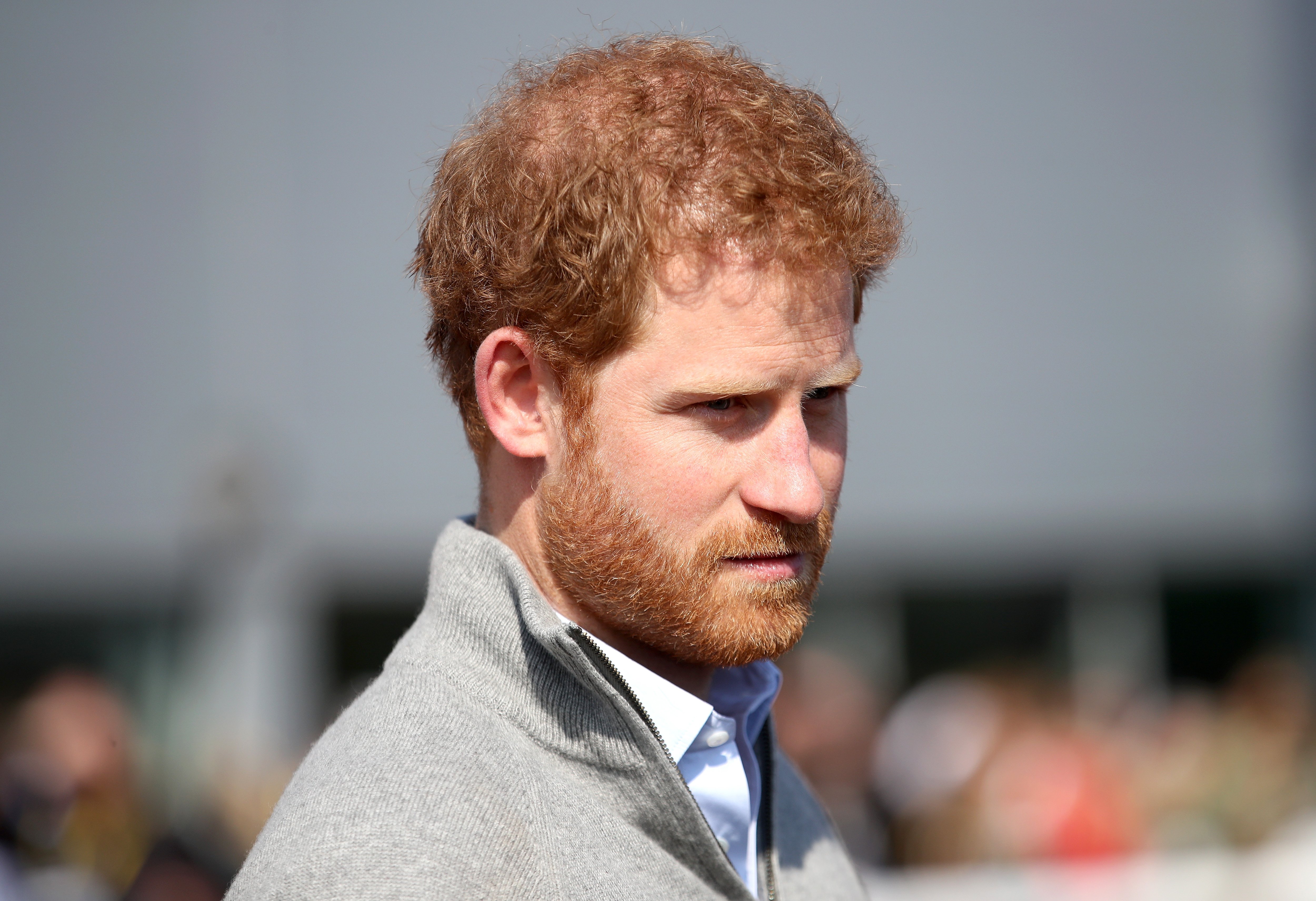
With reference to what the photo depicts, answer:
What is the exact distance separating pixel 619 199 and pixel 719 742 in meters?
0.78

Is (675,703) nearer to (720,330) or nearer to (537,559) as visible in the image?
(537,559)

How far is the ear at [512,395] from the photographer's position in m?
1.72

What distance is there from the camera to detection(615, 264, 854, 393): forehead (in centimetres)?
161

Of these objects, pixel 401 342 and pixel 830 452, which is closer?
pixel 830 452

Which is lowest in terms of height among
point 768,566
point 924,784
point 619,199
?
point 924,784

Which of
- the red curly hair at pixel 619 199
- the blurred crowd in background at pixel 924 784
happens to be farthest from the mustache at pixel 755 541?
the blurred crowd in background at pixel 924 784

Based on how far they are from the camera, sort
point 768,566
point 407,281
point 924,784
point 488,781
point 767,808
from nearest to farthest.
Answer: point 488,781, point 768,566, point 767,808, point 924,784, point 407,281

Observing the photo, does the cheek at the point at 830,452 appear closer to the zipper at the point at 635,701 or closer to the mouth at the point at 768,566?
the mouth at the point at 768,566

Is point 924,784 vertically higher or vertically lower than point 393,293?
lower

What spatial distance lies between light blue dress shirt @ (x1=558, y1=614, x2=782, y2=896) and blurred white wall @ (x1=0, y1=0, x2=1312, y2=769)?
8.10 meters

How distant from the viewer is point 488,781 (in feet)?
4.82

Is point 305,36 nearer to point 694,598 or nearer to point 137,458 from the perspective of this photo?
point 137,458

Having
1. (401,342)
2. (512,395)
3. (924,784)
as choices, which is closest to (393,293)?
(401,342)

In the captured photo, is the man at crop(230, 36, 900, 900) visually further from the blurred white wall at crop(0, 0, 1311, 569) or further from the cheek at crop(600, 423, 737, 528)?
the blurred white wall at crop(0, 0, 1311, 569)
